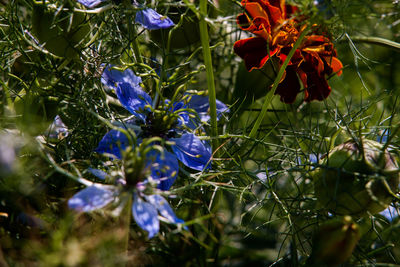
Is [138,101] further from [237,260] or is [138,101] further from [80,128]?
[237,260]

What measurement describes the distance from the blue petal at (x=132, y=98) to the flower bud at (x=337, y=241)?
0.31 metres

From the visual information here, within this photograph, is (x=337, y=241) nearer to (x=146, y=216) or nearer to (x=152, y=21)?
(x=146, y=216)

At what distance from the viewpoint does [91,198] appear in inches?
18.8

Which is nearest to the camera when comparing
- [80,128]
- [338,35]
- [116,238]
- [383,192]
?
[116,238]

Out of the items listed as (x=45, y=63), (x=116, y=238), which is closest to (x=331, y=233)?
(x=116, y=238)

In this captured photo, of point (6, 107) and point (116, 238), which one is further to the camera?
point (6, 107)

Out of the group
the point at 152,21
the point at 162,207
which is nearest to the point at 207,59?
the point at 152,21

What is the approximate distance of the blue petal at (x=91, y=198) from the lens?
462 mm

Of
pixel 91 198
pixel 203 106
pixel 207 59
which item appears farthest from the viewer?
pixel 203 106

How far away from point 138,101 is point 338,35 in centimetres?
37

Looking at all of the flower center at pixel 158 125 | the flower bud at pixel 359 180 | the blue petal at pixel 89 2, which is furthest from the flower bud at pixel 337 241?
the blue petal at pixel 89 2

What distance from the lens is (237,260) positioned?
86cm

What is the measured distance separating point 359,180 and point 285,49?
25cm

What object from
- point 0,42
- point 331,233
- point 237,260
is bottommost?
point 237,260
